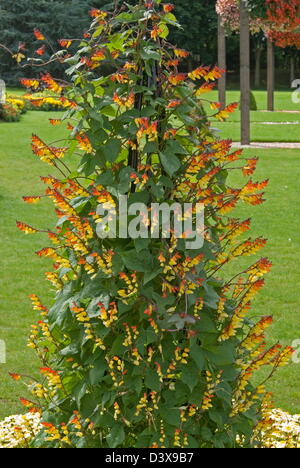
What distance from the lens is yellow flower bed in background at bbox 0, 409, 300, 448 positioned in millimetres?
3781

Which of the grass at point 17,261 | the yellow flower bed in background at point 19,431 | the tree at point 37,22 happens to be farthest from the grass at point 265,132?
the tree at point 37,22

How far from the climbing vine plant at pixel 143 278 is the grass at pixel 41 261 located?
8.81 ft

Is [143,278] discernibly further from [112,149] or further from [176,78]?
[176,78]

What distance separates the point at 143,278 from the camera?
2908 mm

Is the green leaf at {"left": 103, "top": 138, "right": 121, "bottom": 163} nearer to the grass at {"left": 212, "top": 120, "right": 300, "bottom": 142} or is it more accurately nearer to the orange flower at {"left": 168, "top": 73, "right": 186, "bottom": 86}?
the orange flower at {"left": 168, "top": 73, "right": 186, "bottom": 86}

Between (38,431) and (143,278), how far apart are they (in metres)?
1.33

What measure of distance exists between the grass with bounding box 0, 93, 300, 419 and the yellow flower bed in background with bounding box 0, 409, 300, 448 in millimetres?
1288

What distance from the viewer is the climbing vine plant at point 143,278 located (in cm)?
292

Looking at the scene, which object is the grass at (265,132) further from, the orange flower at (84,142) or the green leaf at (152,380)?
the green leaf at (152,380)

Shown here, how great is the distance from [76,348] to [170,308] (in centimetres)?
Result: 46

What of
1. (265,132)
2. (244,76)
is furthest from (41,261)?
(265,132)

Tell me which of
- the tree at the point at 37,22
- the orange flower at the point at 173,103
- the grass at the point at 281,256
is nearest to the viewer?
the orange flower at the point at 173,103

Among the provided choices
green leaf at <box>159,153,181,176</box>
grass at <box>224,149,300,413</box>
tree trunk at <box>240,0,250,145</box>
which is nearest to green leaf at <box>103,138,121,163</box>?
green leaf at <box>159,153,181,176</box>
